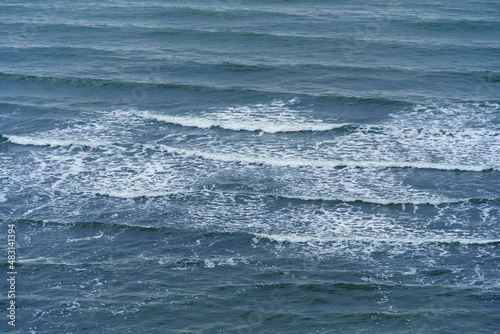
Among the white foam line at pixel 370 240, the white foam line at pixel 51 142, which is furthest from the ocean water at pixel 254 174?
the white foam line at pixel 51 142

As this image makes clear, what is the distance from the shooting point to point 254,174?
24.4 m

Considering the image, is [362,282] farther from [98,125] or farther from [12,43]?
[12,43]

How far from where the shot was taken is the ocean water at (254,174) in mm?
17719

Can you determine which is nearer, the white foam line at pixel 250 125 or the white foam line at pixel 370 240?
the white foam line at pixel 370 240

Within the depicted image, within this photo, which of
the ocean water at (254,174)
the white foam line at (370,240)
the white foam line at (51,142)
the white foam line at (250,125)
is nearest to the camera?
the ocean water at (254,174)

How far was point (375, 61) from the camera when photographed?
3484cm

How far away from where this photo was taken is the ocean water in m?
17.7

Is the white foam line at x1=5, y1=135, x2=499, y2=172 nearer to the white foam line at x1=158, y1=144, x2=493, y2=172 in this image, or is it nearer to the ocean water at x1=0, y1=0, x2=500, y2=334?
the white foam line at x1=158, y1=144, x2=493, y2=172

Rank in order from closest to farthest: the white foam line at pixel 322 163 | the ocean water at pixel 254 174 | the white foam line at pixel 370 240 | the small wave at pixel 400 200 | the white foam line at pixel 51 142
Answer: the ocean water at pixel 254 174 < the white foam line at pixel 370 240 < the small wave at pixel 400 200 < the white foam line at pixel 322 163 < the white foam line at pixel 51 142

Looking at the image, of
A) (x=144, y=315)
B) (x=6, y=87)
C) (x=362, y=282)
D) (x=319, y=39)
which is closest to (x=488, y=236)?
(x=362, y=282)

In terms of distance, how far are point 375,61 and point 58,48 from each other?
59.4ft

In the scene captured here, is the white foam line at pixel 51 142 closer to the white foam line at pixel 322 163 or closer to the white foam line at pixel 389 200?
the white foam line at pixel 322 163

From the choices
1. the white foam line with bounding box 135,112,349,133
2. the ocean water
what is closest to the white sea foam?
the white foam line with bounding box 135,112,349,133

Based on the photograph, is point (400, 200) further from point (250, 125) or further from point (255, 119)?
point (255, 119)
